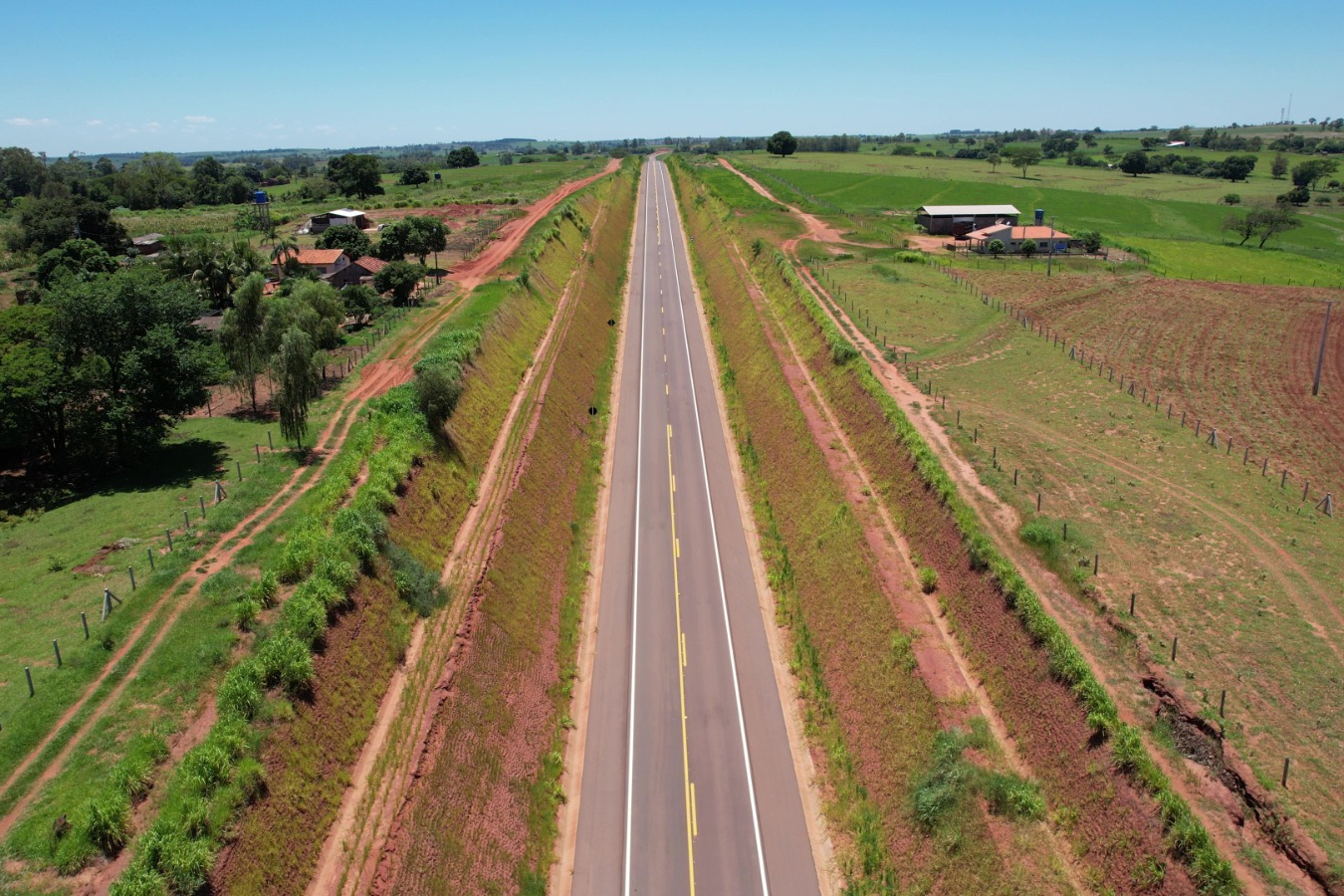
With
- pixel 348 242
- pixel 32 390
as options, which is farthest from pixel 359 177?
pixel 32 390

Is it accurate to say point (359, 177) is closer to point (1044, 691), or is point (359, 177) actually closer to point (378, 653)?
point (378, 653)

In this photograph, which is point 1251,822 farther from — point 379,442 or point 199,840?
point 379,442

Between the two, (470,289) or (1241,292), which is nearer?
(470,289)

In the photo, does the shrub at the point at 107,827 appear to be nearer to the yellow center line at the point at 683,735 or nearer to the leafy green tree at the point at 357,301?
the yellow center line at the point at 683,735

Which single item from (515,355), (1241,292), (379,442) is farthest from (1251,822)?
(1241,292)

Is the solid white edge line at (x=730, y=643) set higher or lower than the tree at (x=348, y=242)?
lower

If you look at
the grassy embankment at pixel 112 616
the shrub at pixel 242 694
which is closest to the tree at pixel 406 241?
the grassy embankment at pixel 112 616
